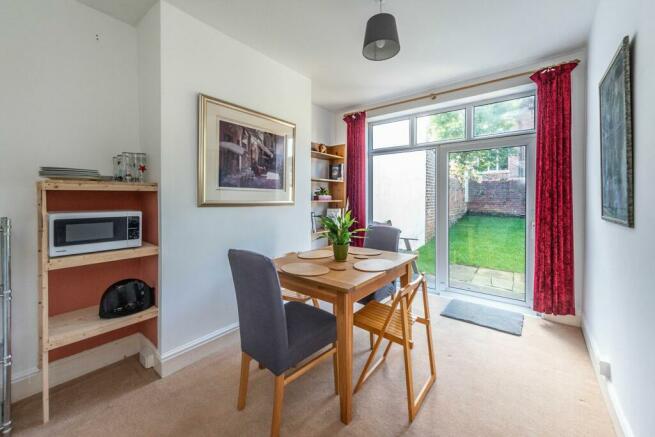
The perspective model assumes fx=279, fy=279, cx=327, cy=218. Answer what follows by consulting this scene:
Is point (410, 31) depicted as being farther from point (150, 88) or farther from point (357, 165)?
point (150, 88)

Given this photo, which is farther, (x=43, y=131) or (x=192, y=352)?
(x=192, y=352)

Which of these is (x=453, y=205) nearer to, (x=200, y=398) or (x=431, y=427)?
(x=431, y=427)

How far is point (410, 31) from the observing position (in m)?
2.28

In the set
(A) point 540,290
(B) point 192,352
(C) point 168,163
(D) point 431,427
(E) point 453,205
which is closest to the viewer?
(D) point 431,427

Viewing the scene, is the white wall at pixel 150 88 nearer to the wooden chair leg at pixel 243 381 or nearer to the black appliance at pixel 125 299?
the black appliance at pixel 125 299

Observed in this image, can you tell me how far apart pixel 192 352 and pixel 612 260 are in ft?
9.59

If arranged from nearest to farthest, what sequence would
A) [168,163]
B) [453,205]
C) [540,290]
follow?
1. [168,163]
2. [540,290]
3. [453,205]

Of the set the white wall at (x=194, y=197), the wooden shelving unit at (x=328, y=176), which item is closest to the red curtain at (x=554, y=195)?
the wooden shelving unit at (x=328, y=176)

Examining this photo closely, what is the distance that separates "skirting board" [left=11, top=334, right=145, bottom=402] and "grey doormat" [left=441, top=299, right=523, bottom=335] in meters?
2.88

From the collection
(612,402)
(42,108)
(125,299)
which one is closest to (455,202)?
(612,402)

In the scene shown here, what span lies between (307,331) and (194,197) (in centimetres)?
134

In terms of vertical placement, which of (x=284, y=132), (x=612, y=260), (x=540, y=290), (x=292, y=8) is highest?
(x=292, y=8)

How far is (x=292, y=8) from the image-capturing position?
2016mm

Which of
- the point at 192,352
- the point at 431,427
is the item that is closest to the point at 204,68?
the point at 192,352
